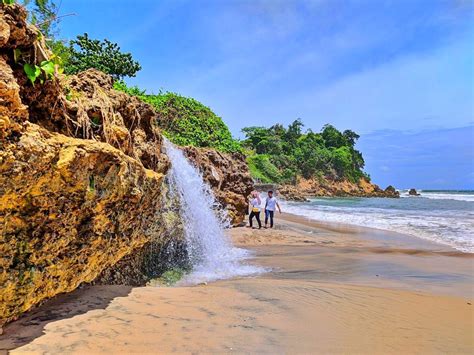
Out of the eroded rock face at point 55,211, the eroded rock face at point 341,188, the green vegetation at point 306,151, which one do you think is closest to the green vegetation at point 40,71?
the eroded rock face at point 55,211

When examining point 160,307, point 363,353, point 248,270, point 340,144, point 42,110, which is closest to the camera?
point 363,353

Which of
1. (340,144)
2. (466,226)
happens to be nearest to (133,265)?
(466,226)

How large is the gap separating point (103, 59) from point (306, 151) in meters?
51.8

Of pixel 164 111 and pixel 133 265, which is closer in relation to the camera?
pixel 133 265

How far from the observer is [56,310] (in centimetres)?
396

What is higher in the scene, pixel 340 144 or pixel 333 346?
pixel 340 144

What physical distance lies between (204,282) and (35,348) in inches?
147

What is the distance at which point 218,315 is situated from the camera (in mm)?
4258

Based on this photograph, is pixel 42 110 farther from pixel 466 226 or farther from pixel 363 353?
pixel 466 226

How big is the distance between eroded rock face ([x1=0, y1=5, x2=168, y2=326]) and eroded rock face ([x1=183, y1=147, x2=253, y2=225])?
7632 mm

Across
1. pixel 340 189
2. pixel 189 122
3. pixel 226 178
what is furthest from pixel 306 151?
pixel 226 178

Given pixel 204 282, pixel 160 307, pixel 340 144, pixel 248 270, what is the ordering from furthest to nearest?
pixel 340 144 < pixel 248 270 < pixel 204 282 < pixel 160 307

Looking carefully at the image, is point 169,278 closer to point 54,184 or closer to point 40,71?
point 54,184

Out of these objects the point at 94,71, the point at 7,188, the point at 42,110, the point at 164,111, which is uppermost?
the point at 164,111
